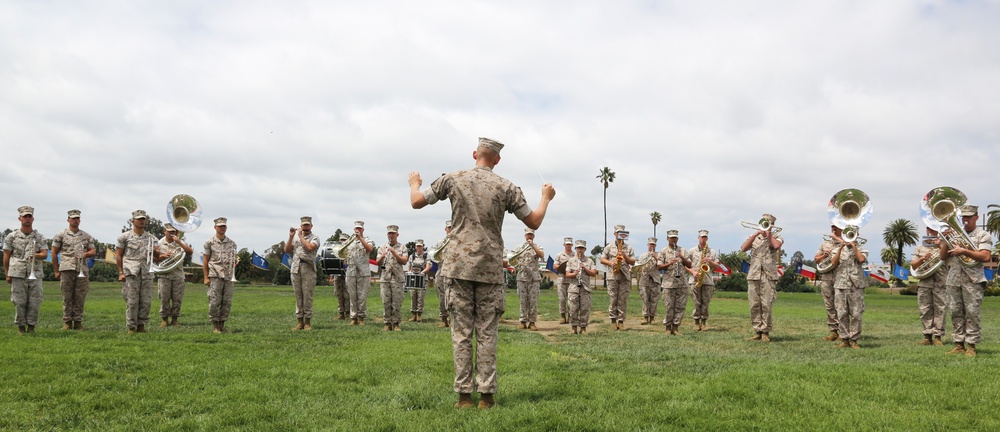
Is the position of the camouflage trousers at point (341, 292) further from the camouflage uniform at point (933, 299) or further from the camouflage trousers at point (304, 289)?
the camouflage uniform at point (933, 299)

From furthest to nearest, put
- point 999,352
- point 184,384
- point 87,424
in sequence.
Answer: point 999,352
point 184,384
point 87,424

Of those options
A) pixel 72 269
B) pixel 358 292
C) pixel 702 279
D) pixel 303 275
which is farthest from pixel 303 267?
pixel 702 279

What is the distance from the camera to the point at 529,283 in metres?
16.9

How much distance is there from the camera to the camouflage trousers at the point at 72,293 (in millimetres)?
12906

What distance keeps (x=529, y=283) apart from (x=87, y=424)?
1217 cm

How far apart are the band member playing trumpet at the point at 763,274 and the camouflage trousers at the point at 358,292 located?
340 inches

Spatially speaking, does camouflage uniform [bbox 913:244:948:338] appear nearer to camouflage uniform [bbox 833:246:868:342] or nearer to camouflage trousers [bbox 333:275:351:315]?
camouflage uniform [bbox 833:246:868:342]

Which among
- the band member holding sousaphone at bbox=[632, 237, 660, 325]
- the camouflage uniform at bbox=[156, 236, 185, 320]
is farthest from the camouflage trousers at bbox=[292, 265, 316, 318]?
the band member holding sousaphone at bbox=[632, 237, 660, 325]

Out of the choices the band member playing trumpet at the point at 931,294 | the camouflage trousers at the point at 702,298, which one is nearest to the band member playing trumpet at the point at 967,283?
the band member playing trumpet at the point at 931,294

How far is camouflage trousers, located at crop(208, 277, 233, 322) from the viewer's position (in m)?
13.4

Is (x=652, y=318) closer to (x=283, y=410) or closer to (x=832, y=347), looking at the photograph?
(x=832, y=347)

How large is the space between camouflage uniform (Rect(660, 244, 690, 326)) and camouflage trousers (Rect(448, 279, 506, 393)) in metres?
9.74

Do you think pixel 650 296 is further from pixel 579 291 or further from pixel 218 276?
pixel 218 276

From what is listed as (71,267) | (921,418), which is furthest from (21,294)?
(921,418)
